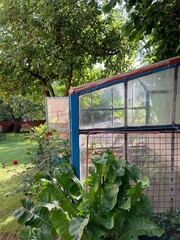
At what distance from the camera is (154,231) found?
2143 mm

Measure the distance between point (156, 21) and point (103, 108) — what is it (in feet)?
4.82

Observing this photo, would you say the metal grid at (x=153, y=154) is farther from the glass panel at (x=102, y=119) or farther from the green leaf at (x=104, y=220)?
the green leaf at (x=104, y=220)

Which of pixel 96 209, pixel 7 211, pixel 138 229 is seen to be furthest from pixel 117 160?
pixel 7 211

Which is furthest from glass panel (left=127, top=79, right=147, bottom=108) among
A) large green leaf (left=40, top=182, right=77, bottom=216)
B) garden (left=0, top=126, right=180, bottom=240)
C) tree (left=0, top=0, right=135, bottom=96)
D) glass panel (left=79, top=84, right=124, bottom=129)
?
tree (left=0, top=0, right=135, bottom=96)

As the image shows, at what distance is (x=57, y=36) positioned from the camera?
668 cm

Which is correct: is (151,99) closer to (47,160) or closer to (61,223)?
(47,160)

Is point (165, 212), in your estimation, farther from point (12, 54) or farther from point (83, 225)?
point (12, 54)

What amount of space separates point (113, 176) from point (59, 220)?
670 millimetres

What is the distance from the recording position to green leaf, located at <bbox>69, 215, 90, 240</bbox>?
1.98 metres

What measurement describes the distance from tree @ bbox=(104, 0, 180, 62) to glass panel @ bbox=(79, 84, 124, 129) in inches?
35.5

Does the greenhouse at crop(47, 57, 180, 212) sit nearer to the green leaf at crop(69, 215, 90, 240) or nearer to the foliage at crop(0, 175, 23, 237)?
the green leaf at crop(69, 215, 90, 240)

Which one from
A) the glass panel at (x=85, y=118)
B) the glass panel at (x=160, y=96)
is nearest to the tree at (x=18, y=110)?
the glass panel at (x=85, y=118)

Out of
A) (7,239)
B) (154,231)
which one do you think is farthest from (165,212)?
(7,239)

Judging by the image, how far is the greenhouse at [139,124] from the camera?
306 cm
